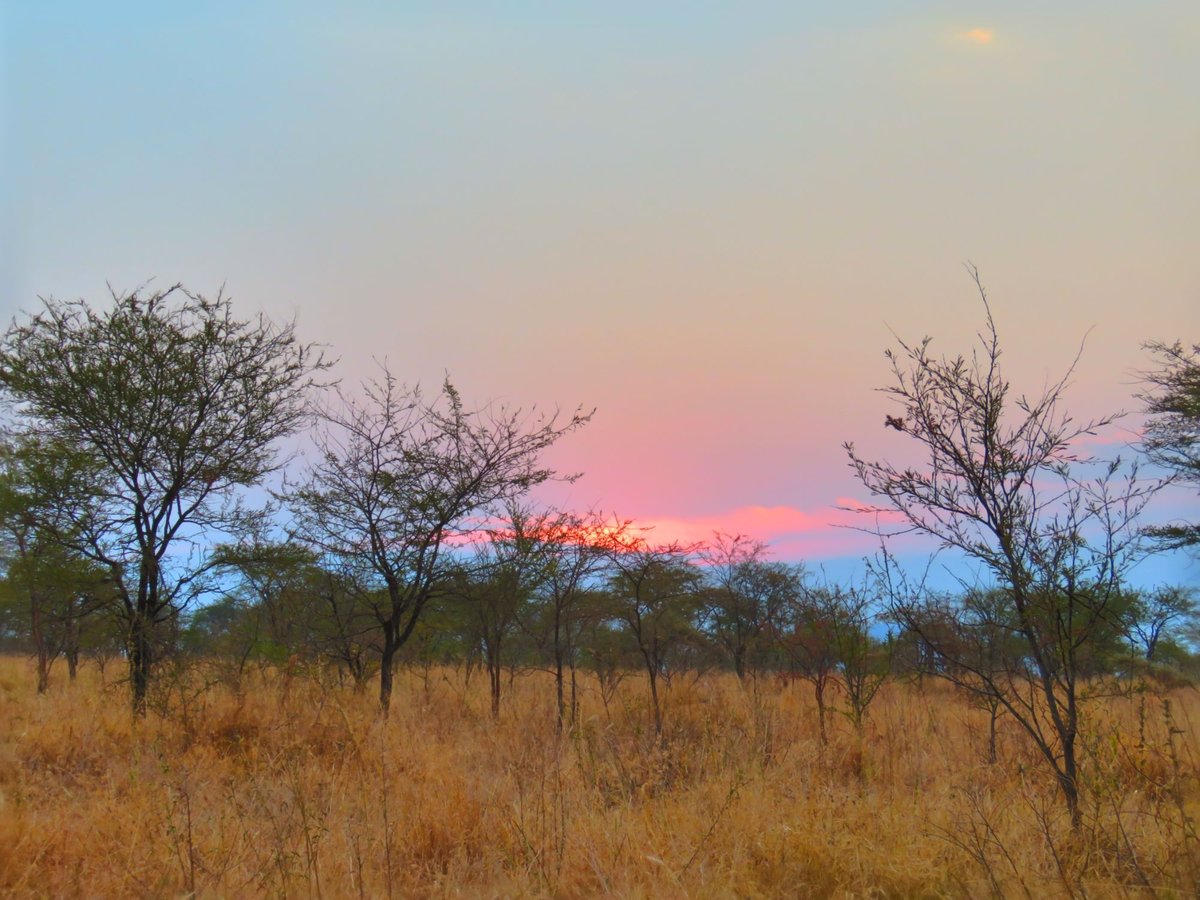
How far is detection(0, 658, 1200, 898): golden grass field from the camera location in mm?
4449

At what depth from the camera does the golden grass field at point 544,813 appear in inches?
175

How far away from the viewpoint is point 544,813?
507cm

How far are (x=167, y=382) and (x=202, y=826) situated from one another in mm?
7747

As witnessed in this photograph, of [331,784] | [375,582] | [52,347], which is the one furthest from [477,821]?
[52,347]

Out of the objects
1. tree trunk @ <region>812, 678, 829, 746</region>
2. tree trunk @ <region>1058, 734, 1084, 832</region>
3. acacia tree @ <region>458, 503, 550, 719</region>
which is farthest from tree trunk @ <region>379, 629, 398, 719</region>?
tree trunk @ <region>1058, 734, 1084, 832</region>

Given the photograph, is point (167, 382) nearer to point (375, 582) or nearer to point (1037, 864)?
point (375, 582)

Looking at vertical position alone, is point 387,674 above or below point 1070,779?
above

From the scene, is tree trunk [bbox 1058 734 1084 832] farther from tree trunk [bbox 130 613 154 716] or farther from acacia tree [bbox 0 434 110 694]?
acacia tree [bbox 0 434 110 694]

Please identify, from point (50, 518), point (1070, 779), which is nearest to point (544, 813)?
point (1070, 779)

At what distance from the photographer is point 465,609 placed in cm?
1527

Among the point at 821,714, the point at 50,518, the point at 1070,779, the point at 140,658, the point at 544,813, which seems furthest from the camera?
the point at 50,518

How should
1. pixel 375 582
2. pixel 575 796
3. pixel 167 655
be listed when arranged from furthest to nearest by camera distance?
pixel 375 582, pixel 167 655, pixel 575 796

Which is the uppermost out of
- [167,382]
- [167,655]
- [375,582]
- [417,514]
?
[167,382]

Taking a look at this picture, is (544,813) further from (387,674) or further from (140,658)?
(140,658)
